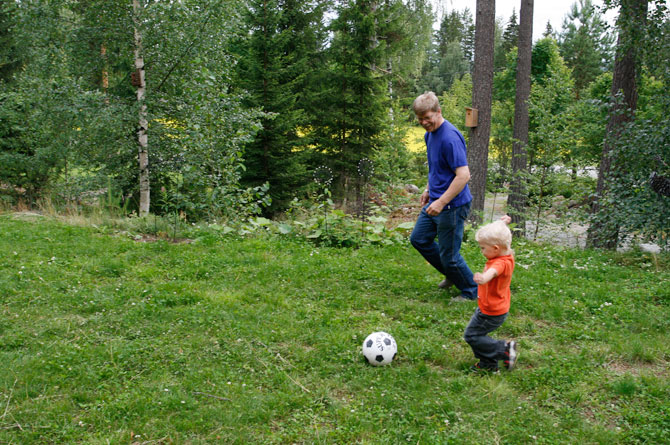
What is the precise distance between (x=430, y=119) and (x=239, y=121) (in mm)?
5381

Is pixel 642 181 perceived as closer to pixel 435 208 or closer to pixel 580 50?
pixel 435 208

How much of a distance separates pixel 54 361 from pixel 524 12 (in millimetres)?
14679

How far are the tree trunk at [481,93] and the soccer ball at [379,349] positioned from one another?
6980 mm

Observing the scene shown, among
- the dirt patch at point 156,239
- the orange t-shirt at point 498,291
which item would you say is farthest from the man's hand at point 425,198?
the dirt patch at point 156,239

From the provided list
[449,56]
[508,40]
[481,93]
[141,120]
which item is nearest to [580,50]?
[508,40]

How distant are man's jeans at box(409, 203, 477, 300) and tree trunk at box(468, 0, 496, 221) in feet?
18.2

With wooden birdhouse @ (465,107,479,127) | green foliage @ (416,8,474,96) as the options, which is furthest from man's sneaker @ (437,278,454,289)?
green foliage @ (416,8,474,96)

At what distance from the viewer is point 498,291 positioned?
11.2 ft

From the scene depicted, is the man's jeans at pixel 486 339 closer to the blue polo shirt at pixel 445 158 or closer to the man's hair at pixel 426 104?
the blue polo shirt at pixel 445 158

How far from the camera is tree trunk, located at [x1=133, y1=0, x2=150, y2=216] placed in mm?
9484

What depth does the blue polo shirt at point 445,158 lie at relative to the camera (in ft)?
14.0

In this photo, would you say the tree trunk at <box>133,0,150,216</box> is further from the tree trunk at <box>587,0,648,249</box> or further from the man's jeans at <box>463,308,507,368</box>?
the tree trunk at <box>587,0,648,249</box>

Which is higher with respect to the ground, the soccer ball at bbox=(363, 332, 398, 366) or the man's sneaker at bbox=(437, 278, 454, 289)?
the man's sneaker at bbox=(437, 278, 454, 289)

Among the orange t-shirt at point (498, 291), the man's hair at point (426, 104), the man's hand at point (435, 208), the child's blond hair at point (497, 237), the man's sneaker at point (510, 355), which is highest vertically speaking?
the man's hair at point (426, 104)
